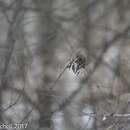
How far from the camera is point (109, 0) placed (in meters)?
3.86

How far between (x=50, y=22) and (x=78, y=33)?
0.74 feet

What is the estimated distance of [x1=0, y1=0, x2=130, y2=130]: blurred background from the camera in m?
3.81

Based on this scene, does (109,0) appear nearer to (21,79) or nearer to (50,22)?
(50,22)

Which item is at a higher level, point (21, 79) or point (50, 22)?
point (50, 22)

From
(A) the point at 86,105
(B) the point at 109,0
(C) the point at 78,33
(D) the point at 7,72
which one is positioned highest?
(B) the point at 109,0

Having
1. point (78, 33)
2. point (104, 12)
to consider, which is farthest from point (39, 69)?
point (104, 12)

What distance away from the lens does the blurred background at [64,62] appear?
12.5ft

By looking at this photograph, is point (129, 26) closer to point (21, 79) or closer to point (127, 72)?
point (127, 72)

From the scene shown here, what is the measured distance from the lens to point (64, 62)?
3832 mm

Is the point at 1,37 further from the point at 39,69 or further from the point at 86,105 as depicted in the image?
the point at 86,105

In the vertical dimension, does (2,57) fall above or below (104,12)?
below

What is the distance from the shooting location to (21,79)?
12.5 feet

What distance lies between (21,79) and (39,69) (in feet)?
0.51

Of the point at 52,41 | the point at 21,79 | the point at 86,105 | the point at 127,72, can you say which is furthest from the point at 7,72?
the point at 127,72
